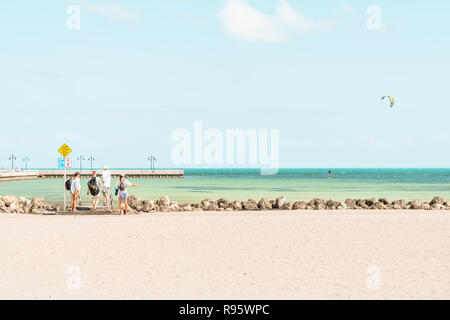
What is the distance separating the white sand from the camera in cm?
821

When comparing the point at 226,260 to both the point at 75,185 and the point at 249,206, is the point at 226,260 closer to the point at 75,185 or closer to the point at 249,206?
the point at 75,185

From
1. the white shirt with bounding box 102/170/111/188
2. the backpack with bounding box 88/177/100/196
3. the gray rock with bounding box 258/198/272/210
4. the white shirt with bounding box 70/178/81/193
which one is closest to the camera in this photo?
the white shirt with bounding box 102/170/111/188

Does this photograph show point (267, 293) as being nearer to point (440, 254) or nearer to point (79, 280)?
point (79, 280)

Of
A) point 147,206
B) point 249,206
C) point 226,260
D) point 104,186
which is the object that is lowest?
point 249,206

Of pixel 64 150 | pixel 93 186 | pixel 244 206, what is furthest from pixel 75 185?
pixel 244 206

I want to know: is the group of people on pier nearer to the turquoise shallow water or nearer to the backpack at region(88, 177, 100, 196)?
the backpack at region(88, 177, 100, 196)

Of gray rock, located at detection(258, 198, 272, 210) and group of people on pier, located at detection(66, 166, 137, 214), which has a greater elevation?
group of people on pier, located at detection(66, 166, 137, 214)

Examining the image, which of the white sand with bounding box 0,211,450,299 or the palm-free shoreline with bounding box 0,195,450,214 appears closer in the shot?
the white sand with bounding box 0,211,450,299

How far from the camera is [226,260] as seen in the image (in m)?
11.0

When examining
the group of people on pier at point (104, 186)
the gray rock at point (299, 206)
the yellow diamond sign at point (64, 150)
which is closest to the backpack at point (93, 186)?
the group of people on pier at point (104, 186)

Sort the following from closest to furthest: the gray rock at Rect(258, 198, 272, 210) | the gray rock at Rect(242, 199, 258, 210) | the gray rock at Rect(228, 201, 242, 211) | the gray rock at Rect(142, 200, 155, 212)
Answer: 1. the gray rock at Rect(142, 200, 155, 212)
2. the gray rock at Rect(258, 198, 272, 210)
3. the gray rock at Rect(228, 201, 242, 211)
4. the gray rock at Rect(242, 199, 258, 210)

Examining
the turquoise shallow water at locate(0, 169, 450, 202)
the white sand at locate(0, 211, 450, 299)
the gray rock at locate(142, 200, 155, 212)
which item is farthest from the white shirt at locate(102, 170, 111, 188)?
the turquoise shallow water at locate(0, 169, 450, 202)

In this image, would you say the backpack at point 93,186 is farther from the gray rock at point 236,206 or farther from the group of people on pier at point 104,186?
the gray rock at point 236,206

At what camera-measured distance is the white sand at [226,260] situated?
8.21 m
